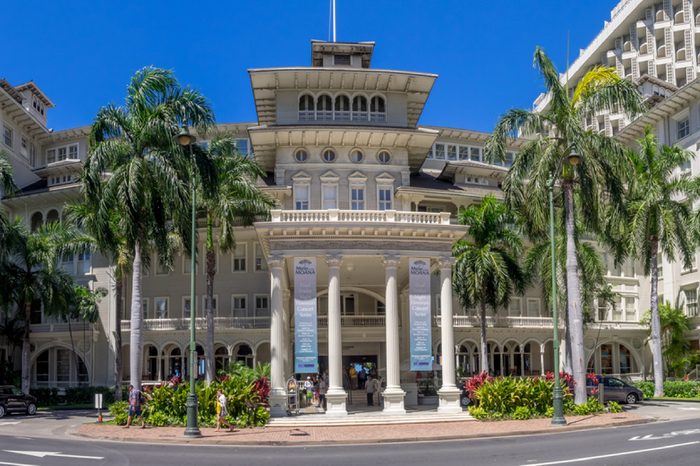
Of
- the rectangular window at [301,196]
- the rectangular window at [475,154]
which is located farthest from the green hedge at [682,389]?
the rectangular window at [475,154]

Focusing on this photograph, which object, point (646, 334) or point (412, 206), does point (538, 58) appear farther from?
point (646, 334)

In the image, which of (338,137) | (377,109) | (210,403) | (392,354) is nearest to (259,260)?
(338,137)

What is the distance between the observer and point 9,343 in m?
57.7

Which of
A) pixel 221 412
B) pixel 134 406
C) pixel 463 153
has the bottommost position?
pixel 221 412

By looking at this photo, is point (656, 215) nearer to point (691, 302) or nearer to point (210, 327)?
point (691, 302)

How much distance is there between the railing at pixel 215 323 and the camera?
54250 mm

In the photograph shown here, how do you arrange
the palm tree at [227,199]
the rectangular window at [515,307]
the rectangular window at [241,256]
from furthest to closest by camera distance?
the rectangular window at [515,307] → the rectangular window at [241,256] → the palm tree at [227,199]

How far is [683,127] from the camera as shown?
60.2 m

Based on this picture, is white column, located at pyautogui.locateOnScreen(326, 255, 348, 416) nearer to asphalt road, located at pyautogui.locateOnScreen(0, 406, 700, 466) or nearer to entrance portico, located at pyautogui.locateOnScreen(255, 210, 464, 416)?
entrance portico, located at pyautogui.locateOnScreen(255, 210, 464, 416)

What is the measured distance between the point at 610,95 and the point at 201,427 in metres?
23.2

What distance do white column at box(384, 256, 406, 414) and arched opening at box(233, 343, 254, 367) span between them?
2296cm

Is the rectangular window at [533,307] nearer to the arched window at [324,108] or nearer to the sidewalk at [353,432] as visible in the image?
the arched window at [324,108]

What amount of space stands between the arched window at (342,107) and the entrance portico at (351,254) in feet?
63.1

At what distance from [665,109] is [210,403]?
1770 inches
